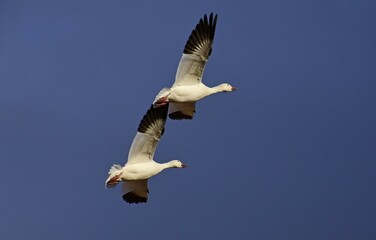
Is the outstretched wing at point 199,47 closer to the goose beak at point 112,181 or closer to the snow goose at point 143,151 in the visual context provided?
the snow goose at point 143,151

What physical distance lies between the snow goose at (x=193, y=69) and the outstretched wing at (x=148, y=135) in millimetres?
245

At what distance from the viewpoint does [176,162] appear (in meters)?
40.5

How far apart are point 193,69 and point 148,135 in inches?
66.2

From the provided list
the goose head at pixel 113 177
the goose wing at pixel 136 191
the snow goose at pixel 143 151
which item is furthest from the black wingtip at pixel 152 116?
the goose wing at pixel 136 191

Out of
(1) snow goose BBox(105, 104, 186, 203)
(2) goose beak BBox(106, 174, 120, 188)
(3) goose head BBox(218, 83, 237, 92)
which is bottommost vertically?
(2) goose beak BBox(106, 174, 120, 188)

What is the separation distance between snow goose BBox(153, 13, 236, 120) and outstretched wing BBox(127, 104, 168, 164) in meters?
0.24

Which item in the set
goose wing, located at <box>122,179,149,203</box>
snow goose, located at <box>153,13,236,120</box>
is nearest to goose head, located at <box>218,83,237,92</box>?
snow goose, located at <box>153,13,236,120</box>

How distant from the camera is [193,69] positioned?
39188 mm

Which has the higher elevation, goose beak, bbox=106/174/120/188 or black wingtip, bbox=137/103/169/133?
→ black wingtip, bbox=137/103/169/133

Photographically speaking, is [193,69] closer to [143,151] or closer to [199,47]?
[199,47]

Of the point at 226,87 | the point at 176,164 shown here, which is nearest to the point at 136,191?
the point at 176,164

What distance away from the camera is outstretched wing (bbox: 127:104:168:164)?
39156 mm

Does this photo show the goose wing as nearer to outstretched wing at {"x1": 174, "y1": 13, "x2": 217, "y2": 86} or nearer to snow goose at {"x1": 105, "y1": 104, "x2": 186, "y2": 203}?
snow goose at {"x1": 105, "y1": 104, "x2": 186, "y2": 203}

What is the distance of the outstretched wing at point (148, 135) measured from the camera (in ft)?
128
